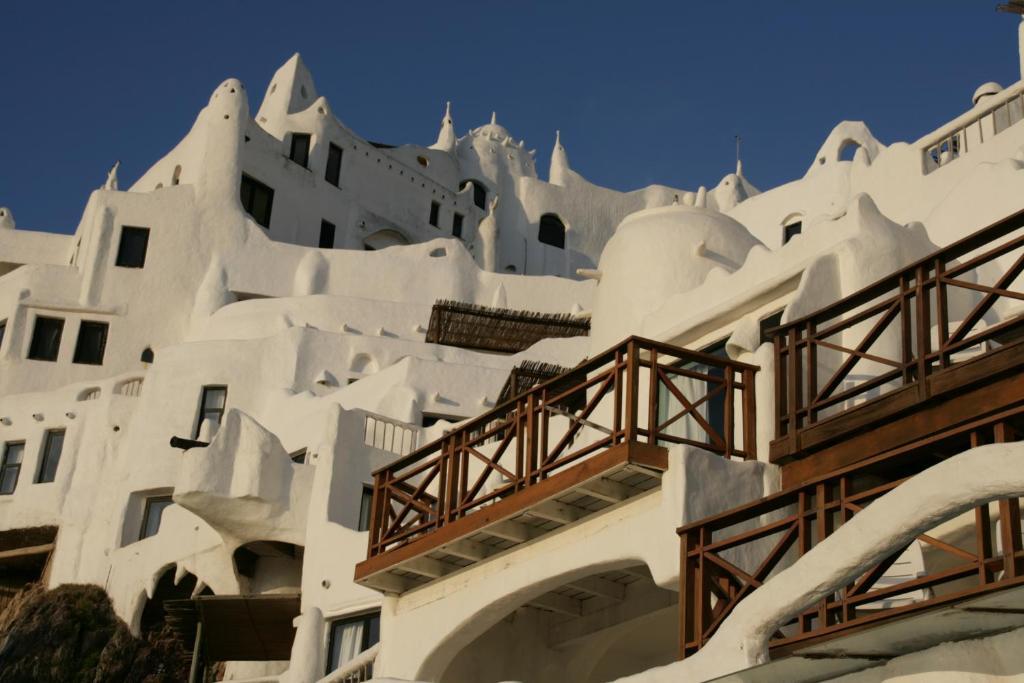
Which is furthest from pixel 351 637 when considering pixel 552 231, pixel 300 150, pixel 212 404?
pixel 552 231

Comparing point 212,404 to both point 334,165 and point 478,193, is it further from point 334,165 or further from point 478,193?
point 478,193

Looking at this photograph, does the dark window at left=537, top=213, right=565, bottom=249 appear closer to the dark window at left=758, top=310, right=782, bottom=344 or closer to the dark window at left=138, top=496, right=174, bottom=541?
the dark window at left=138, top=496, right=174, bottom=541

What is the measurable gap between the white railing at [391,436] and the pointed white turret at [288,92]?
89.8 feet

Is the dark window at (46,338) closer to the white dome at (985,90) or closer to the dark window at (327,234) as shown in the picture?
the dark window at (327,234)

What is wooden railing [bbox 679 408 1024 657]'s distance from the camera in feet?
33.0

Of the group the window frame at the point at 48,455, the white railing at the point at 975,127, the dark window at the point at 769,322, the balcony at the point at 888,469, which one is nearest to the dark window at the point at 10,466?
the window frame at the point at 48,455

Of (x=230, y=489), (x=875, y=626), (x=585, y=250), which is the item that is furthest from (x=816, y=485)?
(x=585, y=250)

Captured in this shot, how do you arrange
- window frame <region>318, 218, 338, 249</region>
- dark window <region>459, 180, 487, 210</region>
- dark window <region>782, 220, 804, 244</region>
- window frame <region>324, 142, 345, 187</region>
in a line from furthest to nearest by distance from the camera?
dark window <region>459, 180, 487, 210</region>
window frame <region>324, 142, 345, 187</region>
window frame <region>318, 218, 338, 249</region>
dark window <region>782, 220, 804, 244</region>

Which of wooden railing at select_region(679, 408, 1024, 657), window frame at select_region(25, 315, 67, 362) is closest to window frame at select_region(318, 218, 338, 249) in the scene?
window frame at select_region(25, 315, 67, 362)

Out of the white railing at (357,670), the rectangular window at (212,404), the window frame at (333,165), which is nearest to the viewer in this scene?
the white railing at (357,670)

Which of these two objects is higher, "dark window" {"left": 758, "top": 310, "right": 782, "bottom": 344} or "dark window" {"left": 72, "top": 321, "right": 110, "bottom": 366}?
"dark window" {"left": 72, "top": 321, "right": 110, "bottom": 366}

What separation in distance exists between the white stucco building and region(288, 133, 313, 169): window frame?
0.58 ft

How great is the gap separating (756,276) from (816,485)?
21.7ft

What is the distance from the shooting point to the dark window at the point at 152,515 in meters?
34.7
